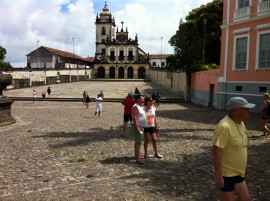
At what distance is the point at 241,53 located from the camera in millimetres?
19297

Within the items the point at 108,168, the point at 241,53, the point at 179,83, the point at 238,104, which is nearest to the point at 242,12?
the point at 241,53

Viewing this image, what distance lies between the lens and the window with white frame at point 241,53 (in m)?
19.0

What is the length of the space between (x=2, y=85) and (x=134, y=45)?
71.8m

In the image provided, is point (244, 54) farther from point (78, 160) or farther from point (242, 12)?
point (78, 160)

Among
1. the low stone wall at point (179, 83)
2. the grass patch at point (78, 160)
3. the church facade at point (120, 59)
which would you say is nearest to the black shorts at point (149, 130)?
the grass patch at point (78, 160)

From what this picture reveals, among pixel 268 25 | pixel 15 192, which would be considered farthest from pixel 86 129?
pixel 268 25

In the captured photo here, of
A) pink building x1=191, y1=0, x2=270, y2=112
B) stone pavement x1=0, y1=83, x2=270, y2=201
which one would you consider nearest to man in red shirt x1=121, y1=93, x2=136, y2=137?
stone pavement x1=0, y1=83, x2=270, y2=201

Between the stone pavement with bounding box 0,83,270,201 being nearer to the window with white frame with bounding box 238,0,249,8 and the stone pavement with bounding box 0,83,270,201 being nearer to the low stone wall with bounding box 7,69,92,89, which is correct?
the window with white frame with bounding box 238,0,249,8

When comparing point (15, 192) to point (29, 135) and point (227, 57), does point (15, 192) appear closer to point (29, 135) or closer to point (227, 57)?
point (29, 135)

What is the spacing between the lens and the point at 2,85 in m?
13.2

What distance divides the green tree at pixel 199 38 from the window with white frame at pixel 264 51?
30.9 feet

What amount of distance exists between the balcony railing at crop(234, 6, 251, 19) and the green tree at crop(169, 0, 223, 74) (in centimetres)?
793

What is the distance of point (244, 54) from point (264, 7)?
2727 millimetres

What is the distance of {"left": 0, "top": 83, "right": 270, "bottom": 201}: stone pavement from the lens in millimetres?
5387
